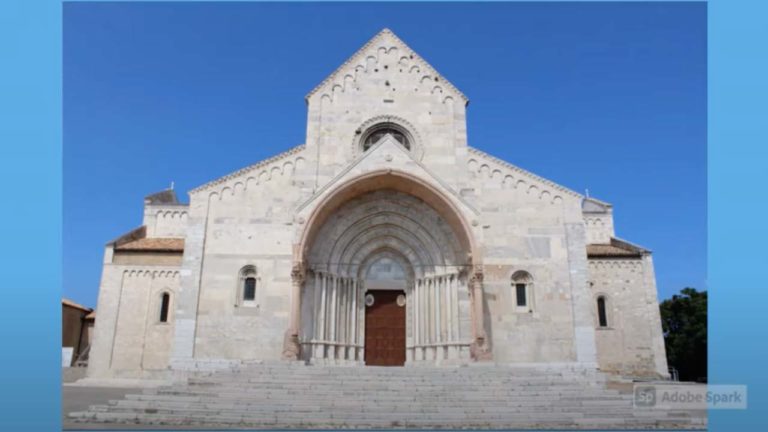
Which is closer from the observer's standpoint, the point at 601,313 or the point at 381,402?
the point at 381,402

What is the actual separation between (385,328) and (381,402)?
655 cm

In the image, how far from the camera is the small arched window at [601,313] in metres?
22.1

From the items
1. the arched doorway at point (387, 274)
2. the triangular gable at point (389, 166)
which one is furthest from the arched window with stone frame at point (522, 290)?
the triangular gable at point (389, 166)

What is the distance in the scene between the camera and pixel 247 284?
17359 millimetres

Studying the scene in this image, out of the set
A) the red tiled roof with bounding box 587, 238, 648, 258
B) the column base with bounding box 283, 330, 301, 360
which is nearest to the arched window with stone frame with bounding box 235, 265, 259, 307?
the column base with bounding box 283, 330, 301, 360

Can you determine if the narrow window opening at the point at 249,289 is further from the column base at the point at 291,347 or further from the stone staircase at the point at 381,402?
the stone staircase at the point at 381,402

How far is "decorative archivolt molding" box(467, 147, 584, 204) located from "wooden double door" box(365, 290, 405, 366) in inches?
209

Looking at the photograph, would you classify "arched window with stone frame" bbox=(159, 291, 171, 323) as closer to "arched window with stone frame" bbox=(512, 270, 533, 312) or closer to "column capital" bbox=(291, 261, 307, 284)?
"column capital" bbox=(291, 261, 307, 284)

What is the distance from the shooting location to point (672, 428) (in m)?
11.1

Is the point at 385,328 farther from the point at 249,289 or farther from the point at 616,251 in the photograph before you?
the point at 616,251

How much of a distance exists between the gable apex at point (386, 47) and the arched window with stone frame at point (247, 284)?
6760mm

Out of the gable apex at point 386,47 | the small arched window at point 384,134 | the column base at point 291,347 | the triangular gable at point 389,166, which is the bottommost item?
the column base at point 291,347

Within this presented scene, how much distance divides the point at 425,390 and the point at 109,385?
14.3 m

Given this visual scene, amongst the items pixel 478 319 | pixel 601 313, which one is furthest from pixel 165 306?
pixel 601 313
